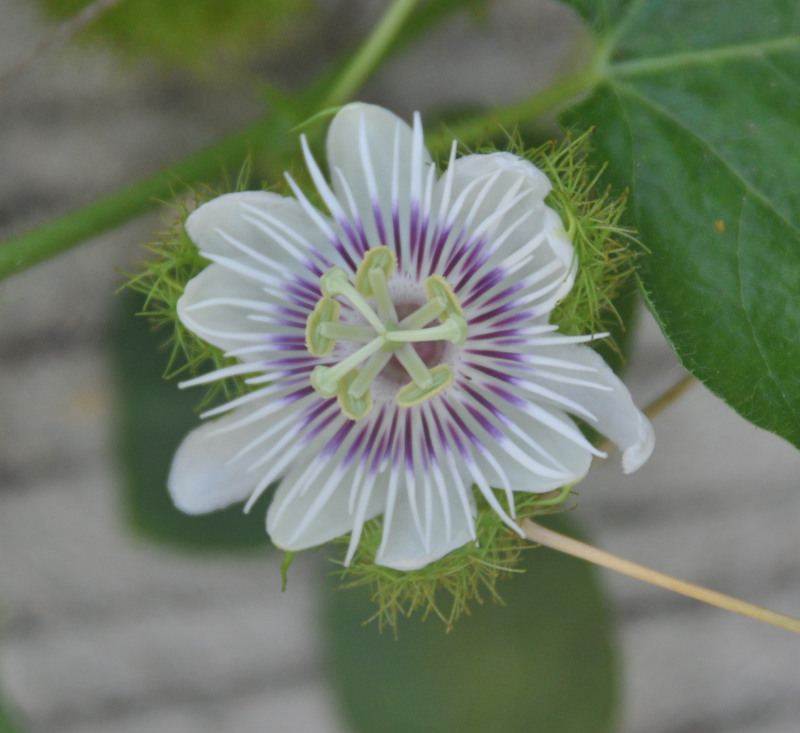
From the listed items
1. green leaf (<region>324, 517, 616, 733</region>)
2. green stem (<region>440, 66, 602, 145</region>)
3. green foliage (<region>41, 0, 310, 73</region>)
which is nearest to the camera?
green stem (<region>440, 66, 602, 145</region>)

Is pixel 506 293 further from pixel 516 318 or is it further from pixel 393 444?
pixel 393 444

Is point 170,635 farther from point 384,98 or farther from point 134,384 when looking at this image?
point 384,98

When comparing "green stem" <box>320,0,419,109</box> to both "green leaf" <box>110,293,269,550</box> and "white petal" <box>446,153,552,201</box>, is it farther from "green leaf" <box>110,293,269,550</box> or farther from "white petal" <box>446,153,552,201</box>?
"green leaf" <box>110,293,269,550</box>

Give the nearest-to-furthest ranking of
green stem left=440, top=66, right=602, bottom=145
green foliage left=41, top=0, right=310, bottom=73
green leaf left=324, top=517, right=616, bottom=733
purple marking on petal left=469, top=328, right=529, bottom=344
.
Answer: purple marking on petal left=469, top=328, right=529, bottom=344 < green stem left=440, top=66, right=602, bottom=145 < green foliage left=41, top=0, right=310, bottom=73 < green leaf left=324, top=517, right=616, bottom=733

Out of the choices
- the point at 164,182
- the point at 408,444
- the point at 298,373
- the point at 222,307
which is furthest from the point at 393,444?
the point at 164,182

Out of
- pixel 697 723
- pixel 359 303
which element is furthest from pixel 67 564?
pixel 697 723

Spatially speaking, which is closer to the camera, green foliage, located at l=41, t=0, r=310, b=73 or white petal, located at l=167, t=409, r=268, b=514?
white petal, located at l=167, t=409, r=268, b=514

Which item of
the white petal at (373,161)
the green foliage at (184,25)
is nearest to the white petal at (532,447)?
the white petal at (373,161)

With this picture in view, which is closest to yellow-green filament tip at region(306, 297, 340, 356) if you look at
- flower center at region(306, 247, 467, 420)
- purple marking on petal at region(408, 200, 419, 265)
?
flower center at region(306, 247, 467, 420)
